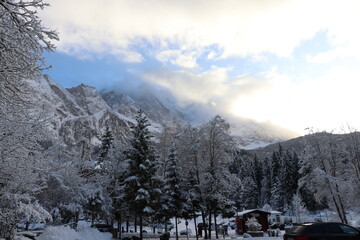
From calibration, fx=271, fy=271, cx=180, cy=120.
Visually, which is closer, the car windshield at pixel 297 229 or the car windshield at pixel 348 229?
the car windshield at pixel 297 229

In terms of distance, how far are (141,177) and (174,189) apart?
4.63 meters

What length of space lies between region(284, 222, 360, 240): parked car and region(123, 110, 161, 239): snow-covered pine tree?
56.6ft

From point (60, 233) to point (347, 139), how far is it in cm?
2657

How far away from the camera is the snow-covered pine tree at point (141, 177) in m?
26.6

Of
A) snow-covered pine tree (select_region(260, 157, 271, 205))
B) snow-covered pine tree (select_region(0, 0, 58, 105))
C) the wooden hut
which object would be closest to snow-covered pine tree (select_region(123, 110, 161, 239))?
the wooden hut

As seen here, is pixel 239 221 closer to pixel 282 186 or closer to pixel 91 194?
pixel 91 194

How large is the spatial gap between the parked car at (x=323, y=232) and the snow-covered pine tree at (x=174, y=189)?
18.9m

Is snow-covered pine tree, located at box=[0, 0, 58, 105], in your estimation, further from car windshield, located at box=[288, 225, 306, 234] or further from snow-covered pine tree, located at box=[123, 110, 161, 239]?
snow-covered pine tree, located at box=[123, 110, 161, 239]

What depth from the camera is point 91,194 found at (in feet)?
91.8

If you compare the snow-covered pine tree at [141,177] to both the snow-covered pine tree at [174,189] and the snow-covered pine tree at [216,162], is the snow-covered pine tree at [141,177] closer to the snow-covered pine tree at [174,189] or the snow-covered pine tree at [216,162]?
the snow-covered pine tree at [174,189]

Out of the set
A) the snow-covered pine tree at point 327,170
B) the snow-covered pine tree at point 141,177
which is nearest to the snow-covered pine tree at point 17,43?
the snow-covered pine tree at point 141,177

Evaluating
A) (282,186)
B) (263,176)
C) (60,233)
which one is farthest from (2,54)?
(263,176)

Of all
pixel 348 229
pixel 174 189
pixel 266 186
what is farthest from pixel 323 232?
pixel 266 186

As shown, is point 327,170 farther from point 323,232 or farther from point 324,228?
point 323,232
